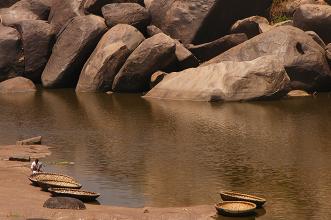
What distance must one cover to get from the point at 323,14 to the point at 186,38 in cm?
1103

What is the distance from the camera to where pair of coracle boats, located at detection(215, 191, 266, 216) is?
2473 centimetres

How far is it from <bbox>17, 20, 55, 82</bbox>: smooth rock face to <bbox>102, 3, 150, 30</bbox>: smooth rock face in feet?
18.0

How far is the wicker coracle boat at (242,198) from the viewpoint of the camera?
84.5 ft

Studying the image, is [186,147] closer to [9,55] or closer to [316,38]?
[316,38]

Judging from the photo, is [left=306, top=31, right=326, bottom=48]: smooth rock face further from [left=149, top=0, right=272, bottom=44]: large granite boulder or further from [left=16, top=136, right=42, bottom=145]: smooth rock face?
[left=16, top=136, right=42, bottom=145]: smooth rock face

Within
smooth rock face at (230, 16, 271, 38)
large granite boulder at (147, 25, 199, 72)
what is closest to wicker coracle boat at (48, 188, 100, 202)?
large granite boulder at (147, 25, 199, 72)

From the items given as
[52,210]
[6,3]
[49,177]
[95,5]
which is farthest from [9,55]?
[52,210]

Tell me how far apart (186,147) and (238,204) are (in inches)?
442

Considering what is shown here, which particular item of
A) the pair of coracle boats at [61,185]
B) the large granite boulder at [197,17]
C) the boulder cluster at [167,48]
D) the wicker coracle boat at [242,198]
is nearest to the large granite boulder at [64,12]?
the boulder cluster at [167,48]

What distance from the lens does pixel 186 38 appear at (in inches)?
2425

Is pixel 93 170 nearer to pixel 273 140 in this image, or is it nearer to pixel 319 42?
Result: pixel 273 140

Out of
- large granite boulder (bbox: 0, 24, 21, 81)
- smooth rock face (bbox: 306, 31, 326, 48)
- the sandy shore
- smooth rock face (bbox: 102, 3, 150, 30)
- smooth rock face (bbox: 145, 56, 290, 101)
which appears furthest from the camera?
large granite boulder (bbox: 0, 24, 21, 81)

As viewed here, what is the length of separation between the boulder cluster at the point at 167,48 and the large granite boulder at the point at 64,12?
0.09 m

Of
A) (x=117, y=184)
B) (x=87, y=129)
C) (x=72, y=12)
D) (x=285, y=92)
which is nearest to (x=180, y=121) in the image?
(x=87, y=129)
